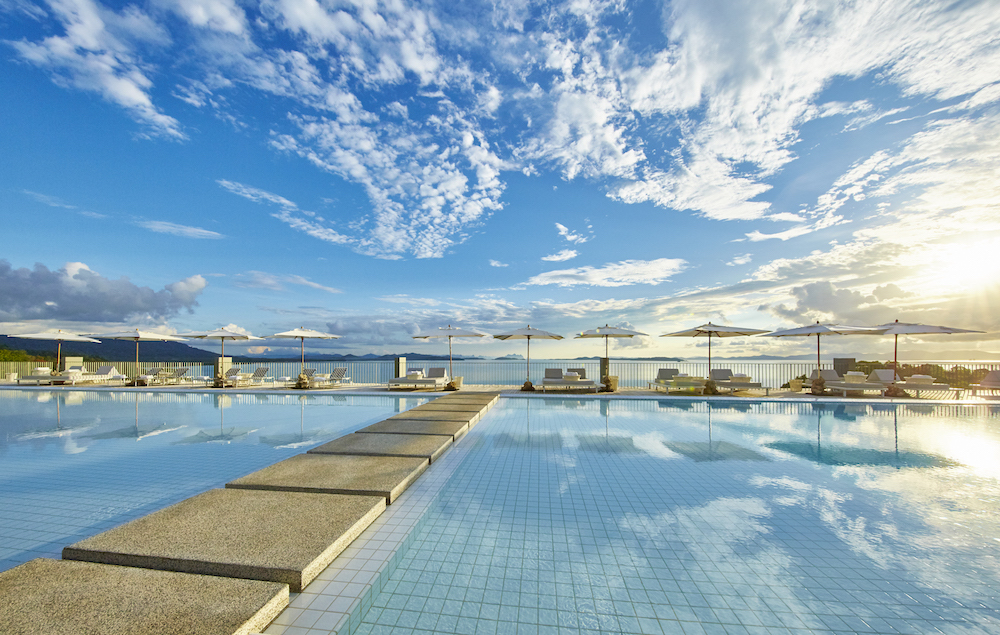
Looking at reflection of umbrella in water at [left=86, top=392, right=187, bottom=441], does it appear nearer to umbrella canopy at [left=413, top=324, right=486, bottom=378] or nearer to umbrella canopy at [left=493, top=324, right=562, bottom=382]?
umbrella canopy at [left=413, top=324, right=486, bottom=378]

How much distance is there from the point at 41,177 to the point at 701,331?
931 inches

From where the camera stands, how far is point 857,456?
5699 mm

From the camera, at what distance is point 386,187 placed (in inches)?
501

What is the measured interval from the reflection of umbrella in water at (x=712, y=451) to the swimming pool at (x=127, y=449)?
565cm

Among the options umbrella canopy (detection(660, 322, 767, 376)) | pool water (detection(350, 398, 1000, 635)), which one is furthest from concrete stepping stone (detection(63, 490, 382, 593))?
umbrella canopy (detection(660, 322, 767, 376))

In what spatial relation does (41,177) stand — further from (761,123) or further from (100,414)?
(761,123)

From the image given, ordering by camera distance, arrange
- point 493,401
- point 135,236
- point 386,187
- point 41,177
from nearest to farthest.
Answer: point 493,401, point 386,187, point 41,177, point 135,236

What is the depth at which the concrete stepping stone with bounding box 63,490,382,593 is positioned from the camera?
2.27 m

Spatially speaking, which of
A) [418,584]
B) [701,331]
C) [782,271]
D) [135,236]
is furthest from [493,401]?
[135,236]

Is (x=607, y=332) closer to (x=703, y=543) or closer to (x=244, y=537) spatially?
(x=703, y=543)

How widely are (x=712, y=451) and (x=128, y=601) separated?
6375 mm

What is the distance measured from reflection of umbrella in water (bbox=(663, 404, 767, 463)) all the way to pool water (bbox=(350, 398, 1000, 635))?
46mm

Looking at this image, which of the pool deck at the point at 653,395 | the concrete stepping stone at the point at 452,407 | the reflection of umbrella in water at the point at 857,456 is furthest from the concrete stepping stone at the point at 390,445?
the pool deck at the point at 653,395

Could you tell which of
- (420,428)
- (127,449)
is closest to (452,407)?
(420,428)
